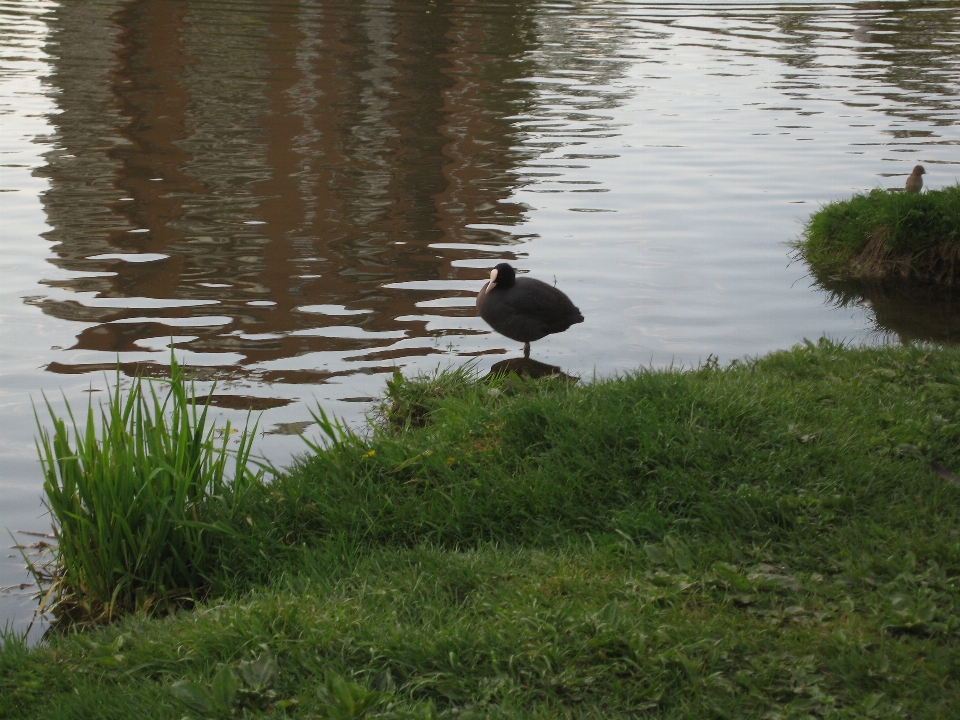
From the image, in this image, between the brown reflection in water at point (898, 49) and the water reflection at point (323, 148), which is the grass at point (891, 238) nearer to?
the water reflection at point (323, 148)

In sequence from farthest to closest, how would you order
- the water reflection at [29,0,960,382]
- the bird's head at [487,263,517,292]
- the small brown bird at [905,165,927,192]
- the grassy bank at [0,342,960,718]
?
the small brown bird at [905,165,927,192], the water reflection at [29,0,960,382], the bird's head at [487,263,517,292], the grassy bank at [0,342,960,718]

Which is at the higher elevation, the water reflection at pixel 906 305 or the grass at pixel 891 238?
the grass at pixel 891 238

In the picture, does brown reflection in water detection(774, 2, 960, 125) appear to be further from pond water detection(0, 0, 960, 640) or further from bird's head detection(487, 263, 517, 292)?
bird's head detection(487, 263, 517, 292)

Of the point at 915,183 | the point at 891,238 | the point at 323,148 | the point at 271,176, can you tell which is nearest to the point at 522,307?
the point at 891,238

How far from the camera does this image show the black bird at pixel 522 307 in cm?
876

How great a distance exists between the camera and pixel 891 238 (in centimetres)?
1103

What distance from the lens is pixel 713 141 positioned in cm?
1752

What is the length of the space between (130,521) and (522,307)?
13.4 ft

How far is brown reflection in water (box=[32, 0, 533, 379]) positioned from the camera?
32.3 ft

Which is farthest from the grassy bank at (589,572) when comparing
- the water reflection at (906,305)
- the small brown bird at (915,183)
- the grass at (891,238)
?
the small brown bird at (915,183)

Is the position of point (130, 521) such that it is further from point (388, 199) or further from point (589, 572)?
point (388, 199)

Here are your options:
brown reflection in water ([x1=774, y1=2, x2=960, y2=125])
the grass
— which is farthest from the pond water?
the grass

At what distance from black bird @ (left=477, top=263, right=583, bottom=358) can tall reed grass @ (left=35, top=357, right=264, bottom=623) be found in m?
3.51

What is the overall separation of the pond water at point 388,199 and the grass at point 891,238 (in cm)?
45
